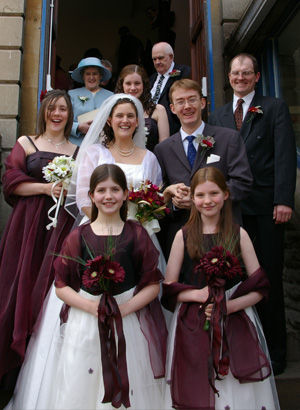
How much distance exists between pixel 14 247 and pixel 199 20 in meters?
4.26

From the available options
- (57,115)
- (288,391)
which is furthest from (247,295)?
(57,115)

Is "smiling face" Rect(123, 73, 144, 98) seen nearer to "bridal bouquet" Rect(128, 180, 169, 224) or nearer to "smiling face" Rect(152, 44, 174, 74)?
"smiling face" Rect(152, 44, 174, 74)

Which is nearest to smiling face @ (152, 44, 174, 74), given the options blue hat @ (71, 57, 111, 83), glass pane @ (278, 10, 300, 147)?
blue hat @ (71, 57, 111, 83)

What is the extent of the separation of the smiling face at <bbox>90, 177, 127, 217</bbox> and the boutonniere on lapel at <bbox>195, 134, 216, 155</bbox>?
85 cm

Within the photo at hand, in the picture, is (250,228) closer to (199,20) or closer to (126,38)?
(199,20)

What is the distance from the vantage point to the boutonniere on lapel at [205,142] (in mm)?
3672

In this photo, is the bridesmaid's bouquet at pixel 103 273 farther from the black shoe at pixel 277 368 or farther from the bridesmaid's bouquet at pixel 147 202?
the black shoe at pixel 277 368

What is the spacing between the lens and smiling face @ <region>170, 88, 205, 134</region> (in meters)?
3.76

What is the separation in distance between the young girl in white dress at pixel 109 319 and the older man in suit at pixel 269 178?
1.16 metres

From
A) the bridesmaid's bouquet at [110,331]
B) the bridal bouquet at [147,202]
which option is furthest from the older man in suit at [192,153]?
the bridesmaid's bouquet at [110,331]

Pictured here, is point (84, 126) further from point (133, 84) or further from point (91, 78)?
point (91, 78)

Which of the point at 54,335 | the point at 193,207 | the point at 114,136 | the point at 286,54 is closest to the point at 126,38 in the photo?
the point at 286,54

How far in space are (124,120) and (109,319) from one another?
1.61 metres

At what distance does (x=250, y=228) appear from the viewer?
4.00 meters
